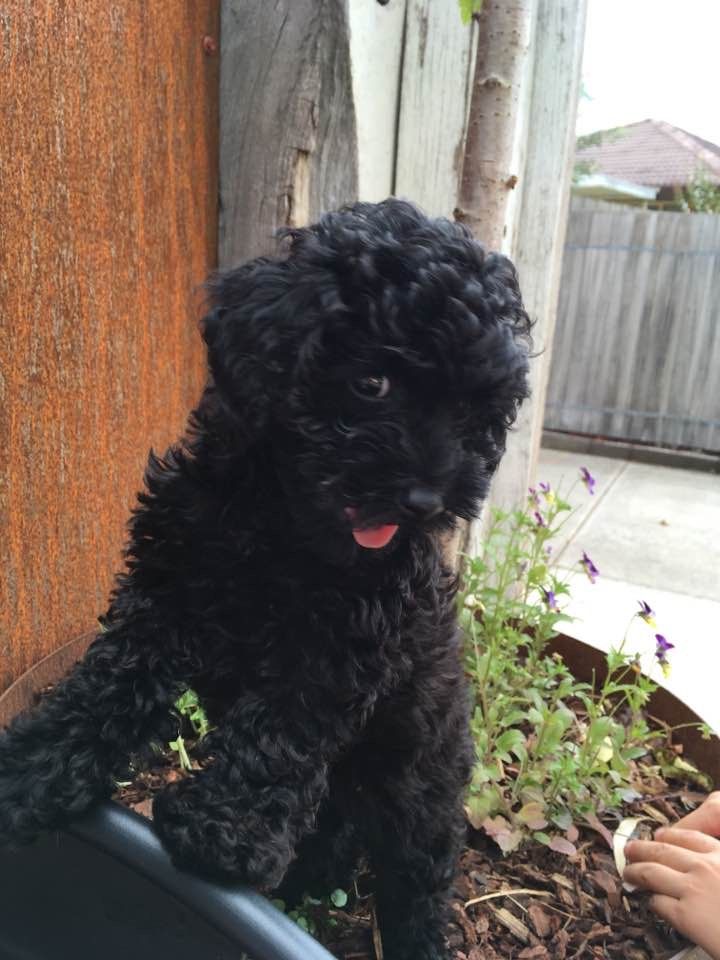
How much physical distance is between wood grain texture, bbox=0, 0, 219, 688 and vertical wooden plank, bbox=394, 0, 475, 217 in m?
0.74

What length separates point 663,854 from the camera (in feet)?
6.16

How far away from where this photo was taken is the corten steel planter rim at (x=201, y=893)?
1.03 metres

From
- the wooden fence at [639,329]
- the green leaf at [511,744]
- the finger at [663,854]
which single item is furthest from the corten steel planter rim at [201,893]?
the wooden fence at [639,329]

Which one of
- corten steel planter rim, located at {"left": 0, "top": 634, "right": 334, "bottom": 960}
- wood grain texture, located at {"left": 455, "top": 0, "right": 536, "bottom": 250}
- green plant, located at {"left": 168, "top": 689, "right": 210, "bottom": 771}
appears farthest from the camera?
wood grain texture, located at {"left": 455, "top": 0, "right": 536, "bottom": 250}

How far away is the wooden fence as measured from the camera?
8.48 metres

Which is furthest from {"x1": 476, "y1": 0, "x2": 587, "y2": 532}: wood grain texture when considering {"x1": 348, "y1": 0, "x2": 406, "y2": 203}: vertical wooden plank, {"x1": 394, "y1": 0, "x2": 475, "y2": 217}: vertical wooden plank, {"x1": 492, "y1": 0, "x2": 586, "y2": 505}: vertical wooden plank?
{"x1": 348, "y1": 0, "x2": 406, "y2": 203}: vertical wooden plank

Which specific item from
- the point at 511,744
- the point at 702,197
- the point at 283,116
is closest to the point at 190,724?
the point at 511,744

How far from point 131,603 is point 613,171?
21.4 m

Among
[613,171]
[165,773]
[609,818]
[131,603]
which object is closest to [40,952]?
[131,603]

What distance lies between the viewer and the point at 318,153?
2.27 m

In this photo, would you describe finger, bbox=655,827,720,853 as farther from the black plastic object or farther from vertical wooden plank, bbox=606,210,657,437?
vertical wooden plank, bbox=606,210,657,437

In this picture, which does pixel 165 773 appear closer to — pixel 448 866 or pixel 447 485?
pixel 448 866

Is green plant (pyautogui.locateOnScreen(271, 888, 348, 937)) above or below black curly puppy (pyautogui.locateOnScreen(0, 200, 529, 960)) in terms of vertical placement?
below

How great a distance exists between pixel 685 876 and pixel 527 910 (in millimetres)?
369
